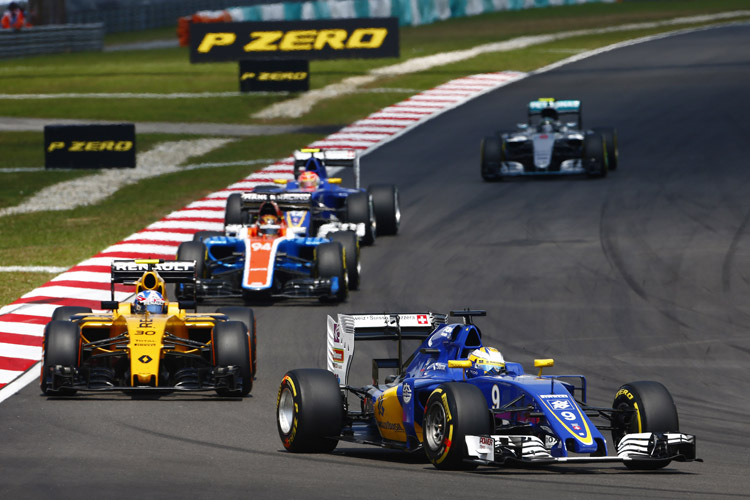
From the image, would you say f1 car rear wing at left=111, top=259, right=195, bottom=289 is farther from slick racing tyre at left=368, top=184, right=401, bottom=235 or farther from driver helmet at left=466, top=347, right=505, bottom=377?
slick racing tyre at left=368, top=184, right=401, bottom=235

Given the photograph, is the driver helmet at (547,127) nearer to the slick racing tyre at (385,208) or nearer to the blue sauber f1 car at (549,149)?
the blue sauber f1 car at (549,149)

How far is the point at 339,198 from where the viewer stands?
2742 cm

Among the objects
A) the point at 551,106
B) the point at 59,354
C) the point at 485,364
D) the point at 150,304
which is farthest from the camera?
the point at 551,106

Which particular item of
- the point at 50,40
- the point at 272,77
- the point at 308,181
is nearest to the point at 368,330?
the point at 308,181

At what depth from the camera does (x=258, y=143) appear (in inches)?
1625

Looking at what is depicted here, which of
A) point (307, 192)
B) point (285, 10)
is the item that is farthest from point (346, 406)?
point (285, 10)

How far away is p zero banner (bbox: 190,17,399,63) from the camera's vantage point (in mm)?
50062

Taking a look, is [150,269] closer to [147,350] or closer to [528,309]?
[147,350]

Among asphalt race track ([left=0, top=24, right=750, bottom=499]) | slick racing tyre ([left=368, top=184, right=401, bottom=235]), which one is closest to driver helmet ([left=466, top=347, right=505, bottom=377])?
asphalt race track ([left=0, top=24, right=750, bottom=499])

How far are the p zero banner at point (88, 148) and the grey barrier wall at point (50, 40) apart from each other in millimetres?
27003

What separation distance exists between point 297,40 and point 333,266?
28.7 m

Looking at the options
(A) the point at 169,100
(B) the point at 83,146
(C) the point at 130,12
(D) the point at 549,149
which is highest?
(C) the point at 130,12

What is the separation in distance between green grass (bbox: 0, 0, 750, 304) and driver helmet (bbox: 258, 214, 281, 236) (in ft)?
13.6

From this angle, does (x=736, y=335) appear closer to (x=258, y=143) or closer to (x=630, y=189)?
(x=630, y=189)
